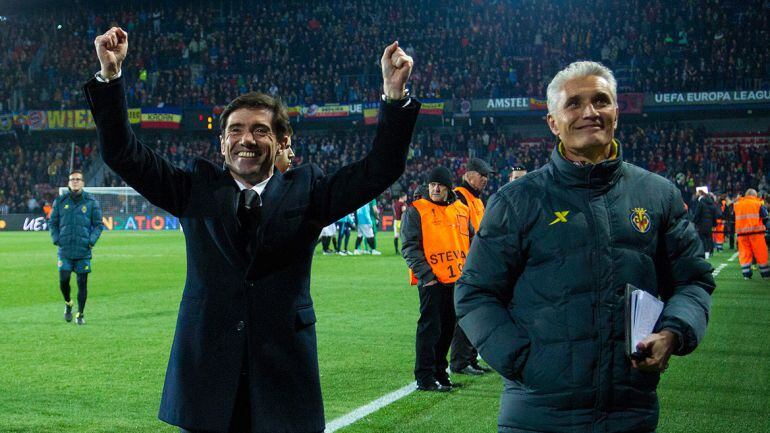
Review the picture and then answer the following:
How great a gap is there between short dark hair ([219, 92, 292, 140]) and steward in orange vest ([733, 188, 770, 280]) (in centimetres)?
1778

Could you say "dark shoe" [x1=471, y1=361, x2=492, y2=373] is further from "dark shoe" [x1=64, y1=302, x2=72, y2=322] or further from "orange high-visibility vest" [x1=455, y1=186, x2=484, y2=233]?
"dark shoe" [x1=64, y1=302, x2=72, y2=322]

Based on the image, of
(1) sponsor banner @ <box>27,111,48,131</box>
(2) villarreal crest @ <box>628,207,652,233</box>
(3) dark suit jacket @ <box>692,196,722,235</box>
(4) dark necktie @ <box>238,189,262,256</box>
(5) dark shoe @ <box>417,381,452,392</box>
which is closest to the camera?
(2) villarreal crest @ <box>628,207,652,233</box>

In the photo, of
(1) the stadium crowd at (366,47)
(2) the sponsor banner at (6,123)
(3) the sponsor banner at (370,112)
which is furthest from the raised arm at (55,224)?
(2) the sponsor banner at (6,123)

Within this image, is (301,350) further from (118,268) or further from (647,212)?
(118,268)

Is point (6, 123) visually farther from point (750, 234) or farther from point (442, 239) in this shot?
point (442, 239)

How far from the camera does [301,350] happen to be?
10.8ft

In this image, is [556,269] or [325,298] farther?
[325,298]

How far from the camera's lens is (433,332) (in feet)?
26.4

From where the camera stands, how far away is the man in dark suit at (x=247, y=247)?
10.5 feet

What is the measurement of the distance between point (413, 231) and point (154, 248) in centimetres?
2306

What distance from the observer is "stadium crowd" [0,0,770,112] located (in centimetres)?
4631

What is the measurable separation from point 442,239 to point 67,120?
47.8 metres

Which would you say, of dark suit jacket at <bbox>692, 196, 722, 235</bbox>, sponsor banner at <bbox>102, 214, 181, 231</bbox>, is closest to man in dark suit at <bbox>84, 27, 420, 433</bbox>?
dark suit jacket at <bbox>692, 196, 722, 235</bbox>

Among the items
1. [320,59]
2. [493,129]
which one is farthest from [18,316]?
[320,59]
